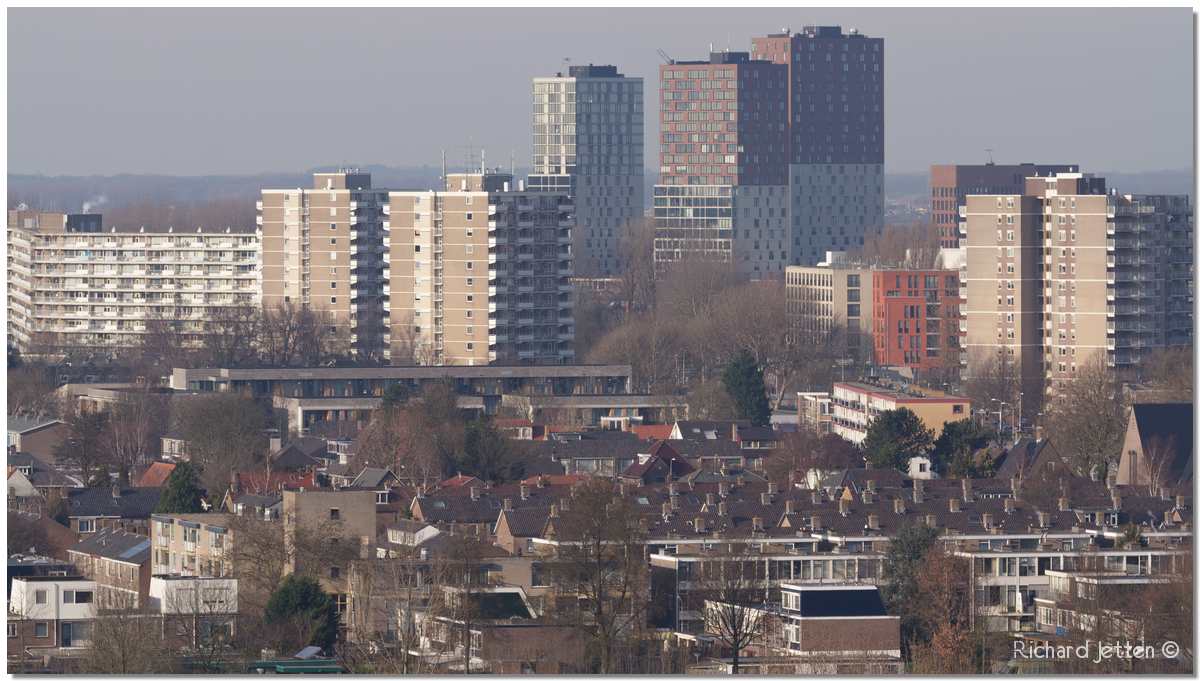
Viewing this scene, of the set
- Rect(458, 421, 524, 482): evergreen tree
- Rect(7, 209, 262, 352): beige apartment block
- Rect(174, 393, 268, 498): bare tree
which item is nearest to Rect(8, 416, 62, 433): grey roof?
Rect(174, 393, 268, 498): bare tree

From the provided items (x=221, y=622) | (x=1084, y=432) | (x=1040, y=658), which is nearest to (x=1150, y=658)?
(x=1040, y=658)

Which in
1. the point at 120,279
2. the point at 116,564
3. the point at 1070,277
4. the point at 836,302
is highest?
the point at 1070,277

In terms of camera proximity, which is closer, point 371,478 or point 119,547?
point 119,547

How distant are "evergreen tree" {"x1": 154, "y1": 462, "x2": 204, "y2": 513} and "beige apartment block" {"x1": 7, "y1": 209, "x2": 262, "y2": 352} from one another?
31.5 m

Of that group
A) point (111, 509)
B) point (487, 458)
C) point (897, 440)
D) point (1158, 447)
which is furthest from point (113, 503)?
point (1158, 447)

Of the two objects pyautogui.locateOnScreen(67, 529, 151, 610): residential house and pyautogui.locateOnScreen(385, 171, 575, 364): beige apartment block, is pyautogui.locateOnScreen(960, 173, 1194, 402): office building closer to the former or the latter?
pyautogui.locateOnScreen(385, 171, 575, 364): beige apartment block

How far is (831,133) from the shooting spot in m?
85.1

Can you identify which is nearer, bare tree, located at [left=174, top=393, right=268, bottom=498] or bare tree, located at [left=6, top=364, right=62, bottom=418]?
bare tree, located at [left=174, top=393, right=268, bottom=498]

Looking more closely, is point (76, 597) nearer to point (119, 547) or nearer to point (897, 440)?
point (119, 547)

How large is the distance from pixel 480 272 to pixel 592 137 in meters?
33.5

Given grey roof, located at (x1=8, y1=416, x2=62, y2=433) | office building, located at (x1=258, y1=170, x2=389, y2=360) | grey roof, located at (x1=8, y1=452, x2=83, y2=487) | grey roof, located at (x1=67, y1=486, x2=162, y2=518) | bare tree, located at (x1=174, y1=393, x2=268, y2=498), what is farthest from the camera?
office building, located at (x1=258, y1=170, x2=389, y2=360)

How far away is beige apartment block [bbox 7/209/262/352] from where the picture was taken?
5869 cm

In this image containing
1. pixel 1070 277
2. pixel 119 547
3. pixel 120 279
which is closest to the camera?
pixel 119 547

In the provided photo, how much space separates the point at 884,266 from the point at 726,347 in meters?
8.37
